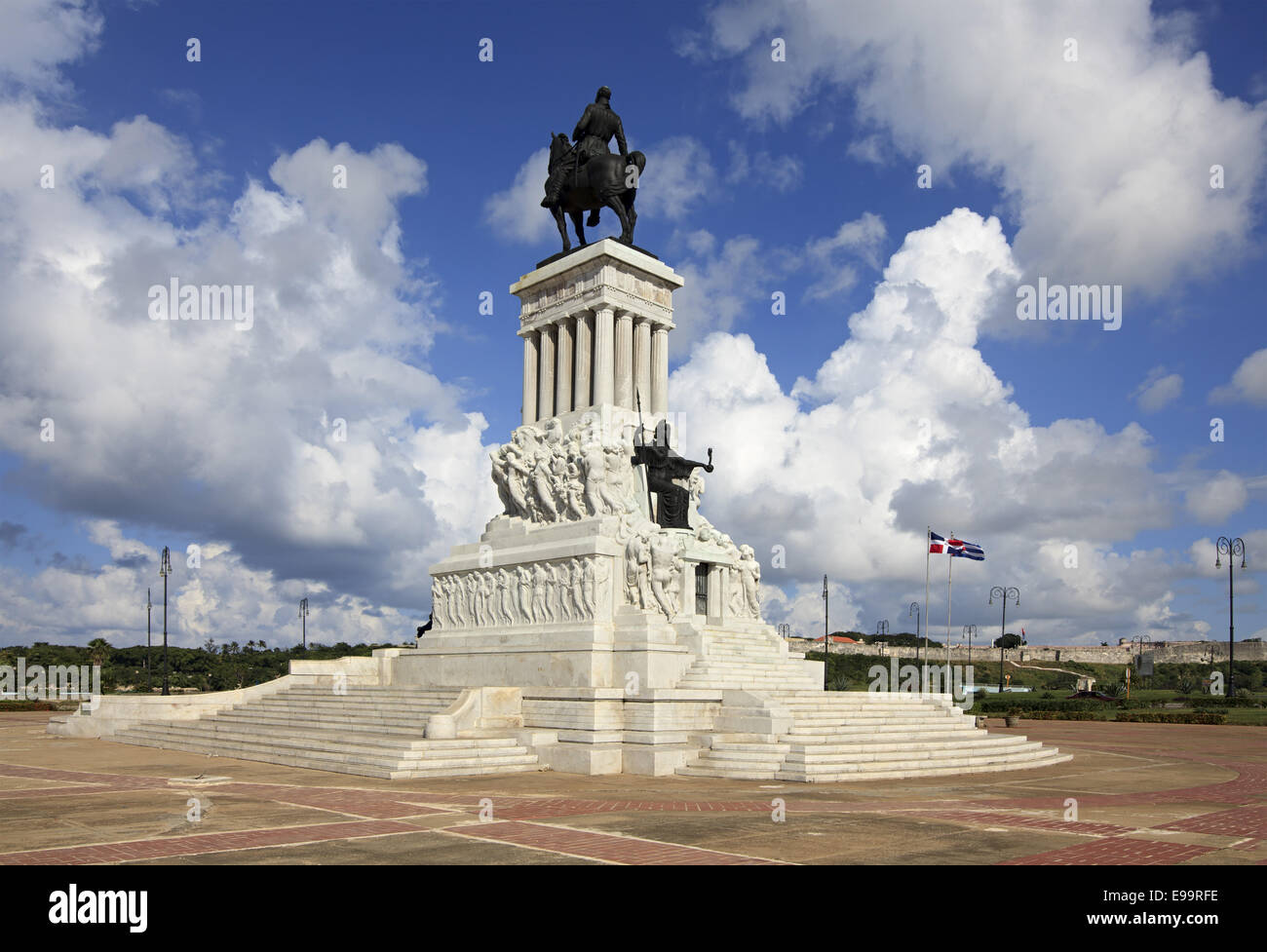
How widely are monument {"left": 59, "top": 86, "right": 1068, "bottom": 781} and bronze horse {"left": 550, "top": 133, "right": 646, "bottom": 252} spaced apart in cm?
8

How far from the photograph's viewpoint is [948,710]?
27.1m

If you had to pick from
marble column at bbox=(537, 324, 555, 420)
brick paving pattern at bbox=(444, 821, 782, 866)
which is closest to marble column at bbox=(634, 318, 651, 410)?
marble column at bbox=(537, 324, 555, 420)

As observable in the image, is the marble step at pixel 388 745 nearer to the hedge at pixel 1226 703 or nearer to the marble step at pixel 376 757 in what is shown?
the marble step at pixel 376 757

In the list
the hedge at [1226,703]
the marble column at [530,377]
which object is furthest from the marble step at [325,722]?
the hedge at [1226,703]

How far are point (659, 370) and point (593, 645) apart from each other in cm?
1137

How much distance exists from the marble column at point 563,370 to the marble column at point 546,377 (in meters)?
0.26

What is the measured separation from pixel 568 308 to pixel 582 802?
19789 mm

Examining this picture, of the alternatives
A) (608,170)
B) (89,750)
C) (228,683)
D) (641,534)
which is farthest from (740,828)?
(228,683)

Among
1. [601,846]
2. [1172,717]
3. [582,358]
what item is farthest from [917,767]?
[1172,717]

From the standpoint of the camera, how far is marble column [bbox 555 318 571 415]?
33.0 meters

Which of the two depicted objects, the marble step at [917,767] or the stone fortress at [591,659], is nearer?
the marble step at [917,767]

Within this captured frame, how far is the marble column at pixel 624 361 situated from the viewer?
32125 millimetres
